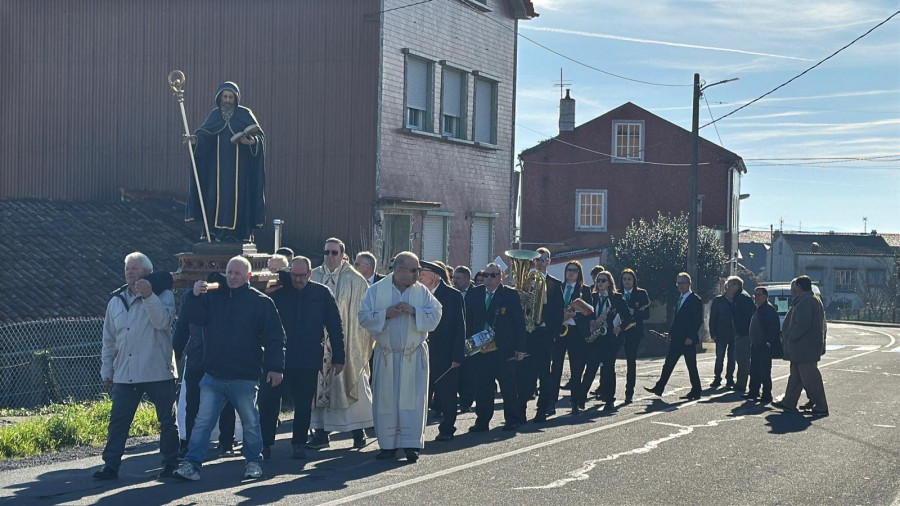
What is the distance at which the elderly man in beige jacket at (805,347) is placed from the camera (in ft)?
47.6

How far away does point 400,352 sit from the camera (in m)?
10.2

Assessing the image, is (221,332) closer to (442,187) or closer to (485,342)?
(485,342)

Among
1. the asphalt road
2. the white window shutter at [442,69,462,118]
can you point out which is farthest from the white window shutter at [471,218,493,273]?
the asphalt road

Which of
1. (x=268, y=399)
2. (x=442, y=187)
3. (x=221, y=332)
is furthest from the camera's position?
(x=442, y=187)

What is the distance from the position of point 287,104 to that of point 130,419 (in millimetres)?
16553

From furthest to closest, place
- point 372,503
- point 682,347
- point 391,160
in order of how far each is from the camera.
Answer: point 391,160 → point 682,347 → point 372,503

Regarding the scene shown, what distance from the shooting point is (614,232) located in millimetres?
46281

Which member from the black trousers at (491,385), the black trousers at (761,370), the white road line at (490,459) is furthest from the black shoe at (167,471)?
the black trousers at (761,370)

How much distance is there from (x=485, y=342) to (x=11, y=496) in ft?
18.2

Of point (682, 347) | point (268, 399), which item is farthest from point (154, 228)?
point (268, 399)

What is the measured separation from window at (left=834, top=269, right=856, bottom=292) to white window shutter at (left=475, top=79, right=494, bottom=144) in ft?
190

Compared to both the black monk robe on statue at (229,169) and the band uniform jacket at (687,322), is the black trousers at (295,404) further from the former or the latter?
the band uniform jacket at (687,322)

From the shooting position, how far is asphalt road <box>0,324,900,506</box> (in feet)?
27.8

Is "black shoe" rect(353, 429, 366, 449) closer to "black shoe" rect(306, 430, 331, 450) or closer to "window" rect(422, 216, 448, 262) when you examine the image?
"black shoe" rect(306, 430, 331, 450)
